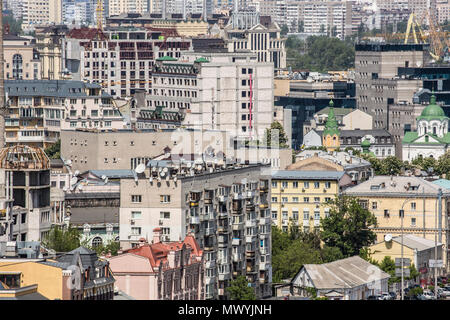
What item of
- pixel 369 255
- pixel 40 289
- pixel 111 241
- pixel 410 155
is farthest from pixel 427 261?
pixel 410 155

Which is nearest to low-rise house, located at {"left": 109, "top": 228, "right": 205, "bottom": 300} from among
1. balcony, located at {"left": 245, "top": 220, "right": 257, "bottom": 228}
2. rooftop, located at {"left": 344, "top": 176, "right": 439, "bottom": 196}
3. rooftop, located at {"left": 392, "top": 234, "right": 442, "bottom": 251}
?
balcony, located at {"left": 245, "top": 220, "right": 257, "bottom": 228}

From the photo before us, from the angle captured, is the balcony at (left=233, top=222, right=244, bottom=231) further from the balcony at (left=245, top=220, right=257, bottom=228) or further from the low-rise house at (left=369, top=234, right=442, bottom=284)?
the low-rise house at (left=369, top=234, right=442, bottom=284)

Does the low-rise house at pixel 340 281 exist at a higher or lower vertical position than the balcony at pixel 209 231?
lower

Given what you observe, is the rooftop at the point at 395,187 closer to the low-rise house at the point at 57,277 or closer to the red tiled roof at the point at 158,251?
the red tiled roof at the point at 158,251

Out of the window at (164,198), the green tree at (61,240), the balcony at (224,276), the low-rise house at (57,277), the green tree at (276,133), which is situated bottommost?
the balcony at (224,276)

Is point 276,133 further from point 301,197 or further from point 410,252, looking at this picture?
point 410,252

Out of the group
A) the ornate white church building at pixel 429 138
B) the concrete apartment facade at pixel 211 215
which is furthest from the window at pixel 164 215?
the ornate white church building at pixel 429 138

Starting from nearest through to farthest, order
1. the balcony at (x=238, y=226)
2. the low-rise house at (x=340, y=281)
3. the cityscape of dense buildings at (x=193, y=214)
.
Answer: the cityscape of dense buildings at (x=193, y=214), the low-rise house at (x=340, y=281), the balcony at (x=238, y=226)
